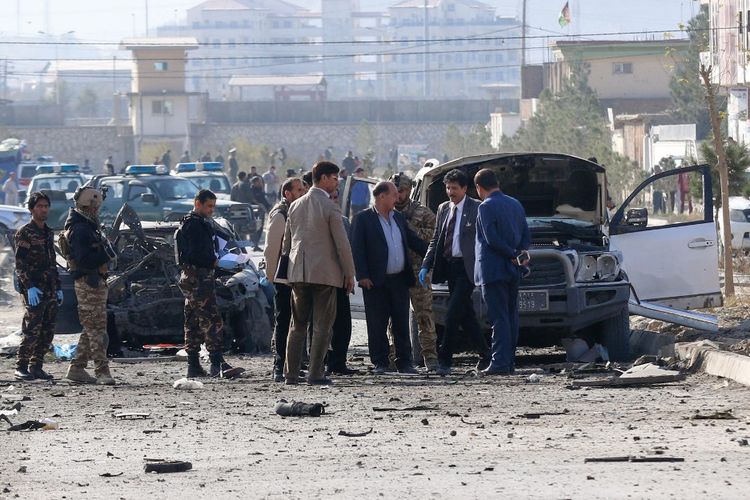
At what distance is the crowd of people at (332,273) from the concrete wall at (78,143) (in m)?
87.3

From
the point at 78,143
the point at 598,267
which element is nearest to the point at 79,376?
the point at 598,267

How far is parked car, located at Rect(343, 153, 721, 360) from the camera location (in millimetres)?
13016

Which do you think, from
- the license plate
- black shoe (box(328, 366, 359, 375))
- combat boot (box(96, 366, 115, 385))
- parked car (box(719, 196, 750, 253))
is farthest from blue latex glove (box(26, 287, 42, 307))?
parked car (box(719, 196, 750, 253))

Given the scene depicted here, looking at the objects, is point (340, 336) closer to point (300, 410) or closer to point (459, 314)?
point (459, 314)

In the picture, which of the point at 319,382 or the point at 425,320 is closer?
the point at 319,382

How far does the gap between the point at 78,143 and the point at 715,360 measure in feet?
307

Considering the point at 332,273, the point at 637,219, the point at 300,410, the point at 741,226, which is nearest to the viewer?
the point at 300,410

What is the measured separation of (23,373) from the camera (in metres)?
13.2

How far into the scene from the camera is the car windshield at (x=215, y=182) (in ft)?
129

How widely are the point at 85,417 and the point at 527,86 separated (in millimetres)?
94317

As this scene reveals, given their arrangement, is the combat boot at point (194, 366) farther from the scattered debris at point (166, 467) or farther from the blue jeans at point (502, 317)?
the scattered debris at point (166, 467)

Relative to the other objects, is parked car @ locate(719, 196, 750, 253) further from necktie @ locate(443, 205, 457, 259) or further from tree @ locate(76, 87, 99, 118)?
tree @ locate(76, 87, 99, 118)

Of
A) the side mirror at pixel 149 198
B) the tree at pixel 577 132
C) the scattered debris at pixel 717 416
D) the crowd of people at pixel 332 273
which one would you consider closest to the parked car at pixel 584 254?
the crowd of people at pixel 332 273

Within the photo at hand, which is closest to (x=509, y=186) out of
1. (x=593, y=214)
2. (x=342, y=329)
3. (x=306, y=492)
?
(x=593, y=214)
